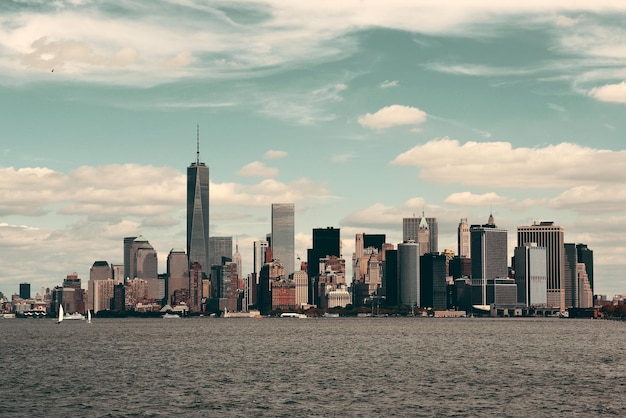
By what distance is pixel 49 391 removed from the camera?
117938 mm

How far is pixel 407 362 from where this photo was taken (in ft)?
541


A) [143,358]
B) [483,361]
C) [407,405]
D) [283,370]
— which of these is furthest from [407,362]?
[407,405]

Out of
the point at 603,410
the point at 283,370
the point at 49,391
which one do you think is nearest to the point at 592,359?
the point at 283,370

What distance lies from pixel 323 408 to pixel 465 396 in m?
20.2

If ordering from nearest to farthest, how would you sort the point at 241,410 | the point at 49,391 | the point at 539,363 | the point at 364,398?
1. the point at 241,410
2. the point at 364,398
3. the point at 49,391
4. the point at 539,363

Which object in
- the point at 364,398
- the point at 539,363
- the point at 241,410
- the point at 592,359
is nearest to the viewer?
the point at 241,410

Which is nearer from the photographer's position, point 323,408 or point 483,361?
point 323,408

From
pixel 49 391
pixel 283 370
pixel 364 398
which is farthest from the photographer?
pixel 283 370

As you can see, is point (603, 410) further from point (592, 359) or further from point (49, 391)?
point (592, 359)

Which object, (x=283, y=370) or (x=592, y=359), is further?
(x=592, y=359)

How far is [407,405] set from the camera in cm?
10419

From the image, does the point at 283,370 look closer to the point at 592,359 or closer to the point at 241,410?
the point at 241,410

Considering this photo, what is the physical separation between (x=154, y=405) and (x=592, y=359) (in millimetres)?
99115

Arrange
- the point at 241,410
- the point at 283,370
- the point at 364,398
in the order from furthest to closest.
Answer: the point at 283,370 → the point at 364,398 → the point at 241,410
